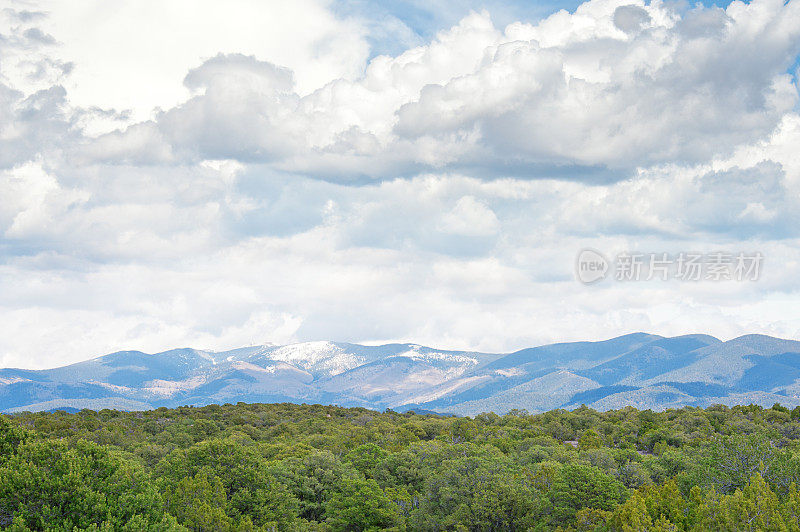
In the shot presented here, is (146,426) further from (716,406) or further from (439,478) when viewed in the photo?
(716,406)

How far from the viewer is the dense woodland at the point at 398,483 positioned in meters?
56.0

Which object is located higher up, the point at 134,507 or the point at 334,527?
Answer: the point at 134,507

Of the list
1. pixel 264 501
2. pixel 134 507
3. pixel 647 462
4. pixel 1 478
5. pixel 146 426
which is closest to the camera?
pixel 1 478

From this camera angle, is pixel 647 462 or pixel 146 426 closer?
pixel 647 462

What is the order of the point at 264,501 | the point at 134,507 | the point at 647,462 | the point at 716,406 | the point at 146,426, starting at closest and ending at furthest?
the point at 134,507
the point at 264,501
the point at 647,462
the point at 146,426
the point at 716,406

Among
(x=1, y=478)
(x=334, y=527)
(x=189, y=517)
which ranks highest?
(x=1, y=478)

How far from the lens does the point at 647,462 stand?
99.4 m

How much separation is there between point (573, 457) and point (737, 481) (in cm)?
2554

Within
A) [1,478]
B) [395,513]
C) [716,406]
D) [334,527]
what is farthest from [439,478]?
[716,406]

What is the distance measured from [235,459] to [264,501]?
714 centimetres

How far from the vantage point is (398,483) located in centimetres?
10156

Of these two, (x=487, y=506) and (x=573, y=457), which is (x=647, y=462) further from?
(x=487, y=506)

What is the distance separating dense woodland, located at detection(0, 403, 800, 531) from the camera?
5603cm

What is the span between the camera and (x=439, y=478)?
85938mm
